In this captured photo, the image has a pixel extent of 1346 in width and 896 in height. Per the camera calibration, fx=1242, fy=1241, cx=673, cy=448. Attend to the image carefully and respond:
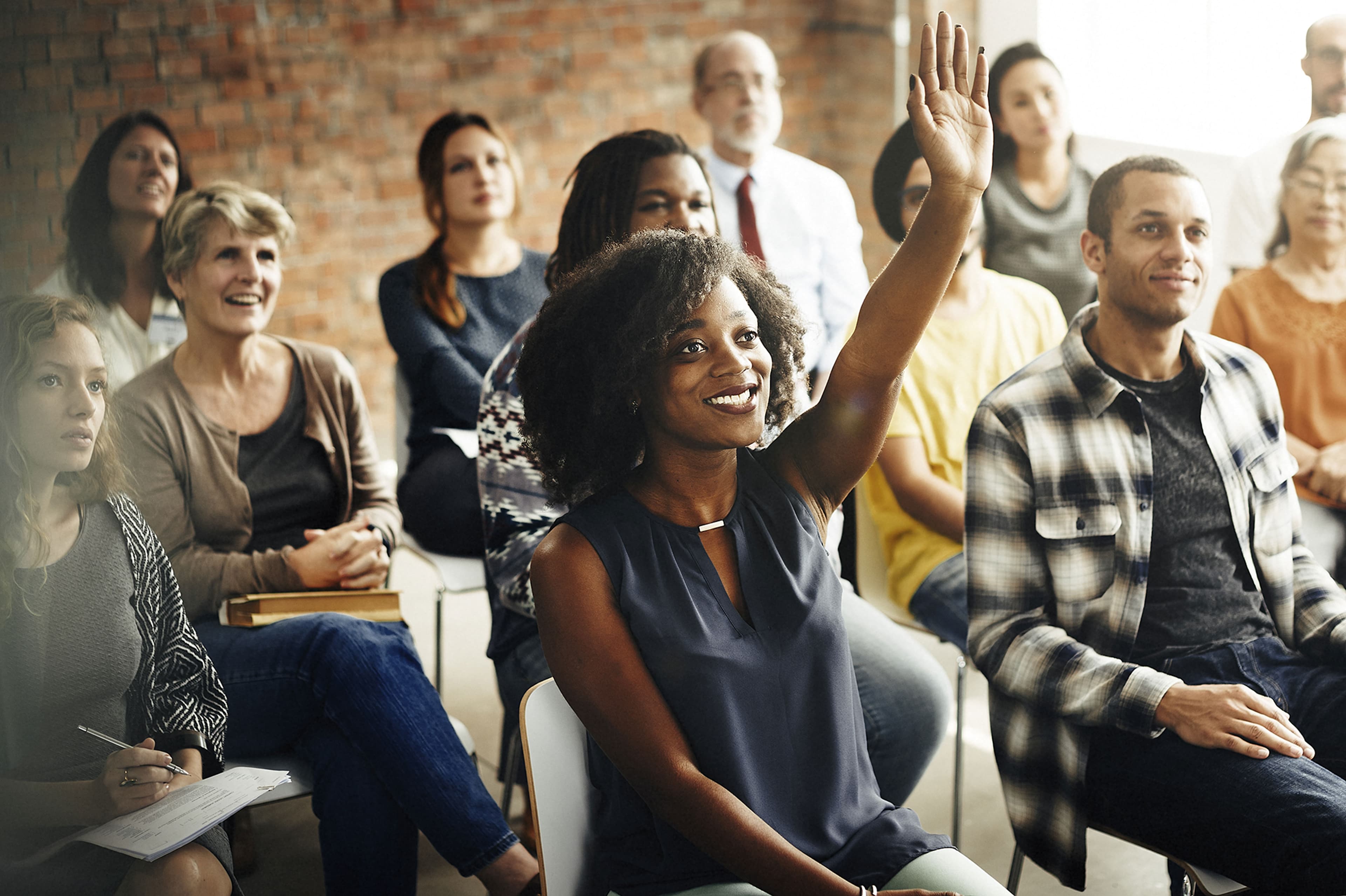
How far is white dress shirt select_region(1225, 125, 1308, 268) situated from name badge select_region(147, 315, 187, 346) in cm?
213

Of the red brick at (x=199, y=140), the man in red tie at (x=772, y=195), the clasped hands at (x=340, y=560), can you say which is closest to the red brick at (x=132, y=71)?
the red brick at (x=199, y=140)

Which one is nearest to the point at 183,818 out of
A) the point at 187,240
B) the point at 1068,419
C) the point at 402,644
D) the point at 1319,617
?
the point at 402,644

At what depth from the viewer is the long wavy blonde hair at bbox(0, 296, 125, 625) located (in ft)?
5.19

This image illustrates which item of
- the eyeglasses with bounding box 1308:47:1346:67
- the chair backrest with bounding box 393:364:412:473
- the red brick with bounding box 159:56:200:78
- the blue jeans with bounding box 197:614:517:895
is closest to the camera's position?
the blue jeans with bounding box 197:614:517:895

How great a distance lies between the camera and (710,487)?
57.2 inches

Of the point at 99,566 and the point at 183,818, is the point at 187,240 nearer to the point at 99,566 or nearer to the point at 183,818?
the point at 99,566

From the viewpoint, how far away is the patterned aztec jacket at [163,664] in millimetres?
1664

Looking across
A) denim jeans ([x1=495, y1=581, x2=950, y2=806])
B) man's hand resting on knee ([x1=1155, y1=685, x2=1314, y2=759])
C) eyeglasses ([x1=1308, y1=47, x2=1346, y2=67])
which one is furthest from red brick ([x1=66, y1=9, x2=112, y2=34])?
man's hand resting on knee ([x1=1155, y1=685, x2=1314, y2=759])

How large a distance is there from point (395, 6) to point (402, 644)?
11.4 ft

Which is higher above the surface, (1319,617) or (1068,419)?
(1068,419)

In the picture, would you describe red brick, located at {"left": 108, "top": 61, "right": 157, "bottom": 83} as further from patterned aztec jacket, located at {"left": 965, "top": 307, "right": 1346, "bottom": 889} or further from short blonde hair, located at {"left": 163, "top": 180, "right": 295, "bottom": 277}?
patterned aztec jacket, located at {"left": 965, "top": 307, "right": 1346, "bottom": 889}

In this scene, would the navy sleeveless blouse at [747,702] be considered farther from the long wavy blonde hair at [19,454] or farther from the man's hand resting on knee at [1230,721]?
the long wavy blonde hair at [19,454]

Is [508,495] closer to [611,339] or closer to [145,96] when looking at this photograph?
[611,339]

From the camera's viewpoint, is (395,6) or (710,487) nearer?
(710,487)
